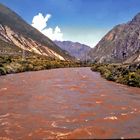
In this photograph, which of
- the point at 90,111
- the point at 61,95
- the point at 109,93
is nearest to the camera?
the point at 90,111

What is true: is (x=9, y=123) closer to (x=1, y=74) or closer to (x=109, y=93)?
(x=109, y=93)

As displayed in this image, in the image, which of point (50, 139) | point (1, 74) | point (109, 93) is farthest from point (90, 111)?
point (1, 74)

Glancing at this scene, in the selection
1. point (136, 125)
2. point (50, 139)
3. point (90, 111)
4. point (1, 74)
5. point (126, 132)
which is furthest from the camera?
point (1, 74)

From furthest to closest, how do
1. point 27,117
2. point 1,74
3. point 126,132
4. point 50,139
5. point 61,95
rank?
point 1,74
point 61,95
point 27,117
point 126,132
point 50,139

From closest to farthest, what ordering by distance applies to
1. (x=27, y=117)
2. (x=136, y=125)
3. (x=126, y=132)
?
(x=126, y=132) < (x=136, y=125) < (x=27, y=117)

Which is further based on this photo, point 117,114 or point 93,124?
point 117,114

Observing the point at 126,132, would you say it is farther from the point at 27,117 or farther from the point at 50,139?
the point at 27,117

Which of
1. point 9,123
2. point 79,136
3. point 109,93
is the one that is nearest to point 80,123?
point 79,136

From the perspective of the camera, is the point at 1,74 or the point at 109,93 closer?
the point at 109,93

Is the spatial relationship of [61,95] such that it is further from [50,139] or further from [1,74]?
[1,74]
